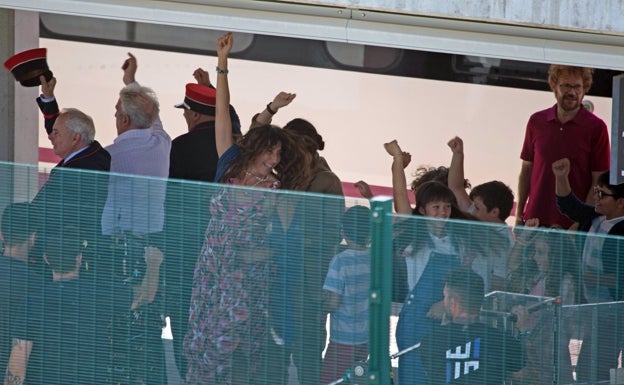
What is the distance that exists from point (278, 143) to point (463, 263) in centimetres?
211

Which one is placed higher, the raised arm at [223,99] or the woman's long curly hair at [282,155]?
the raised arm at [223,99]

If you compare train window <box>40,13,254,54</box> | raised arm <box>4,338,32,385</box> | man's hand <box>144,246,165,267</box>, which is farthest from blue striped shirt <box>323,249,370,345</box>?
train window <box>40,13,254,54</box>

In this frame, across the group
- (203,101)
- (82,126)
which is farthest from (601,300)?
(82,126)

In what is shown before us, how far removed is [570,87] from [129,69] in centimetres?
297

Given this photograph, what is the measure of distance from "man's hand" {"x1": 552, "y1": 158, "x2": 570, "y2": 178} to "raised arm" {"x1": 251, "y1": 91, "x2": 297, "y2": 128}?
1.82 m

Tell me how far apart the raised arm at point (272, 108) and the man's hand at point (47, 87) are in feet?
4.65

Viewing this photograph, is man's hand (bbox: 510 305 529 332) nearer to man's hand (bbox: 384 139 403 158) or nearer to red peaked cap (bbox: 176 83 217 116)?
man's hand (bbox: 384 139 403 158)

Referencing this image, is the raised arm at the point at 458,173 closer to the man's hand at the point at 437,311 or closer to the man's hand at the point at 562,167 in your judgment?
the man's hand at the point at 562,167

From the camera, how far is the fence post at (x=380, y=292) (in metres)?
A: 5.48

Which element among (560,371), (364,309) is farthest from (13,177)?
(560,371)

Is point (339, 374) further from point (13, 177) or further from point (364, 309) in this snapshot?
point (13, 177)

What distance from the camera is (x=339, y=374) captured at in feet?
18.5

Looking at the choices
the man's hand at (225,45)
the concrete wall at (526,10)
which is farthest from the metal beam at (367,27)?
the man's hand at (225,45)

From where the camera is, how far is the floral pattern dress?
223 inches
